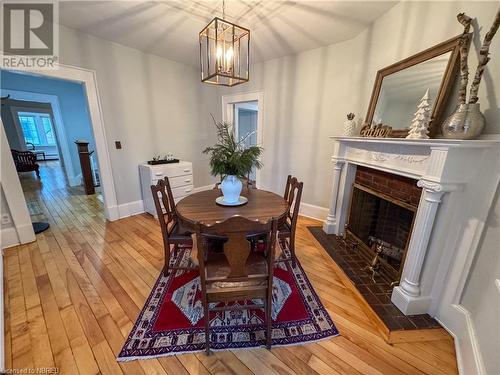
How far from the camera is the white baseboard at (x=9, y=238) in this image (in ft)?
7.20

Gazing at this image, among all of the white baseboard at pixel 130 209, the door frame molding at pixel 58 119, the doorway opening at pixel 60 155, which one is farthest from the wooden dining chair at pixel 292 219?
the door frame molding at pixel 58 119

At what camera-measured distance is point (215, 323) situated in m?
1.40

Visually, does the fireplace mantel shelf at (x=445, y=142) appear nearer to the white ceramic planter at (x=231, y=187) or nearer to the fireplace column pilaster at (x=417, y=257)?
the fireplace column pilaster at (x=417, y=257)

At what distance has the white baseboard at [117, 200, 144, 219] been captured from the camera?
10.2ft

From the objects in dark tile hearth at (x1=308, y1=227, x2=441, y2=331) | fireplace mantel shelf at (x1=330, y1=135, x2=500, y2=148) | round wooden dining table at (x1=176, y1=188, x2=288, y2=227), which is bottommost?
dark tile hearth at (x1=308, y1=227, x2=441, y2=331)

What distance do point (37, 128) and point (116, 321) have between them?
13196mm

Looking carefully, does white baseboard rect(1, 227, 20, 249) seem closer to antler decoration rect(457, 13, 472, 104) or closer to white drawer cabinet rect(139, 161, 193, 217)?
white drawer cabinet rect(139, 161, 193, 217)

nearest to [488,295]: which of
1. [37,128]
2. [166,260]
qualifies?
[166,260]

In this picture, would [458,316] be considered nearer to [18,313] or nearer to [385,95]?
[385,95]

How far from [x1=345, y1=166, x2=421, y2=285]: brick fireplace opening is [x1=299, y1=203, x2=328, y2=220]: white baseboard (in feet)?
2.17

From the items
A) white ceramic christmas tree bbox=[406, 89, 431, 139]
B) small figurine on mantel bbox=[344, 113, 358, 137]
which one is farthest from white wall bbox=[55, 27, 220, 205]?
white ceramic christmas tree bbox=[406, 89, 431, 139]

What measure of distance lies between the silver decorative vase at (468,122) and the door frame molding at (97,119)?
3746mm

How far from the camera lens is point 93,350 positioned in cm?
121

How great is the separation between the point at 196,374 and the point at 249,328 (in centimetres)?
41
